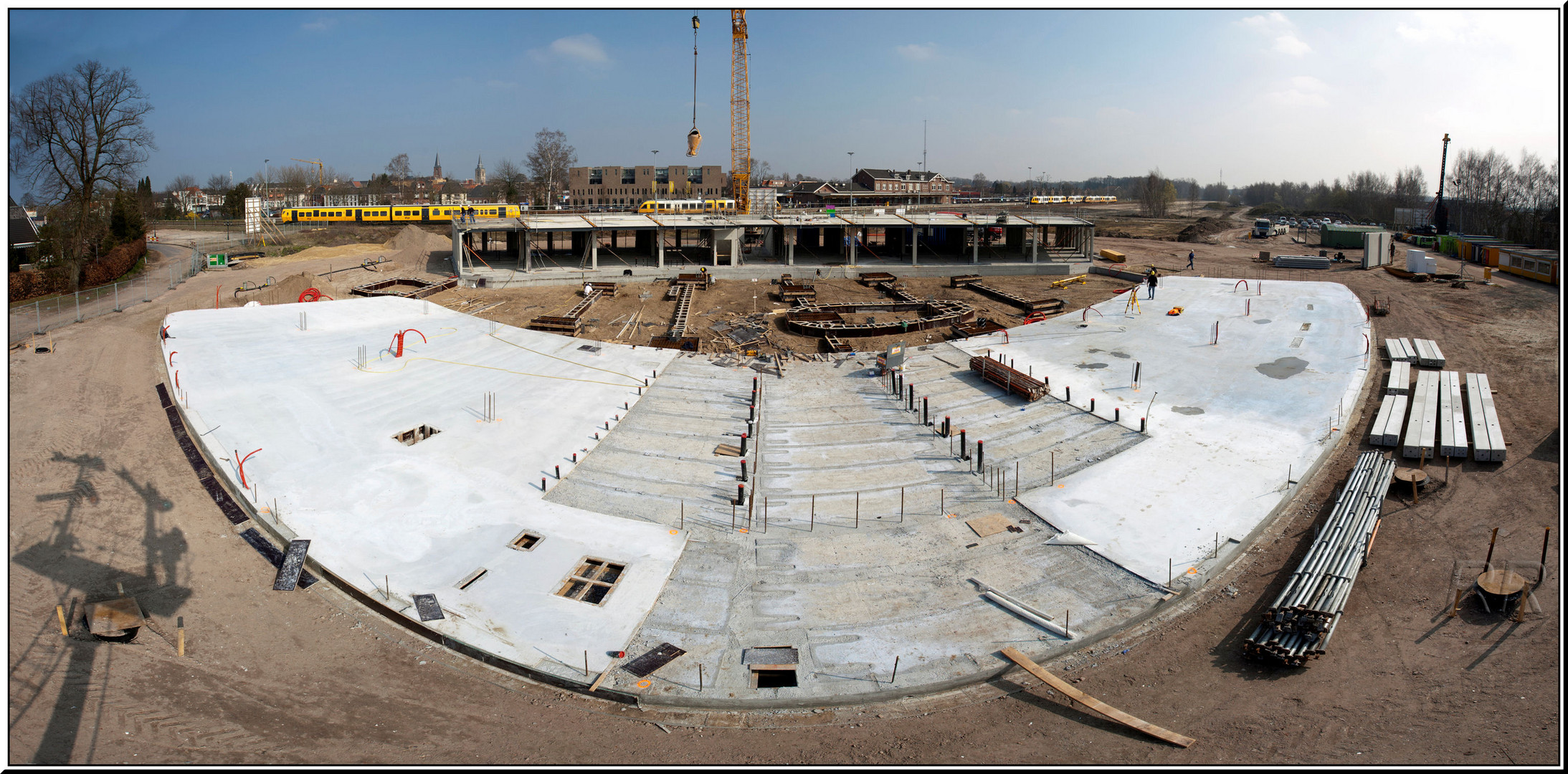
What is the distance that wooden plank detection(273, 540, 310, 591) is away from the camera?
1424 centimetres

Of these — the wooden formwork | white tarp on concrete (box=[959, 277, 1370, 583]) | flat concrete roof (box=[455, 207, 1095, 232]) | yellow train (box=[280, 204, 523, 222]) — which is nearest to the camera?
white tarp on concrete (box=[959, 277, 1370, 583])

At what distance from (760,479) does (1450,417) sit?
1821 cm

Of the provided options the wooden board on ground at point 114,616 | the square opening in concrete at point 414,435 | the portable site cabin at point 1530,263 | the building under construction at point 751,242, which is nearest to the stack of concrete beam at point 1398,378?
the portable site cabin at point 1530,263

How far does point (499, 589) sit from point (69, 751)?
5757mm

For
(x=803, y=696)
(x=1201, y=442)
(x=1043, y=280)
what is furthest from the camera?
(x=1043, y=280)

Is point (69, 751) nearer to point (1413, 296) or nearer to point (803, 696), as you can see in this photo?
point (803, 696)

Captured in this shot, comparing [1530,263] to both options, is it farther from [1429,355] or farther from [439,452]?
[439,452]

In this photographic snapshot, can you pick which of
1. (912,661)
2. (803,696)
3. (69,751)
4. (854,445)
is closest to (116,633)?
(69,751)

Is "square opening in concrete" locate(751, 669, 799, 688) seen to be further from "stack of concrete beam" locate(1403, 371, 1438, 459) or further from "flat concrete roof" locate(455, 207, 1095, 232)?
"flat concrete roof" locate(455, 207, 1095, 232)

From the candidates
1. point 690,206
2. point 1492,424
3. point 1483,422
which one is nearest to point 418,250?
point 690,206

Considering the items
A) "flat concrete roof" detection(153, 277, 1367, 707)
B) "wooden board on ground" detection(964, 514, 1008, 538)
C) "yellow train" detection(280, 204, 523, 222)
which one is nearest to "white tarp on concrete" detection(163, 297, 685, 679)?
"flat concrete roof" detection(153, 277, 1367, 707)

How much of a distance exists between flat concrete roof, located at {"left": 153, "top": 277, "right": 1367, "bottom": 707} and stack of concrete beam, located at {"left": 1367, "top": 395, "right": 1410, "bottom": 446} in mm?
1019

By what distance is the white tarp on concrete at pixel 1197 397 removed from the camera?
16.9 m

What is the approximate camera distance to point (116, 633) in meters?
12.6
